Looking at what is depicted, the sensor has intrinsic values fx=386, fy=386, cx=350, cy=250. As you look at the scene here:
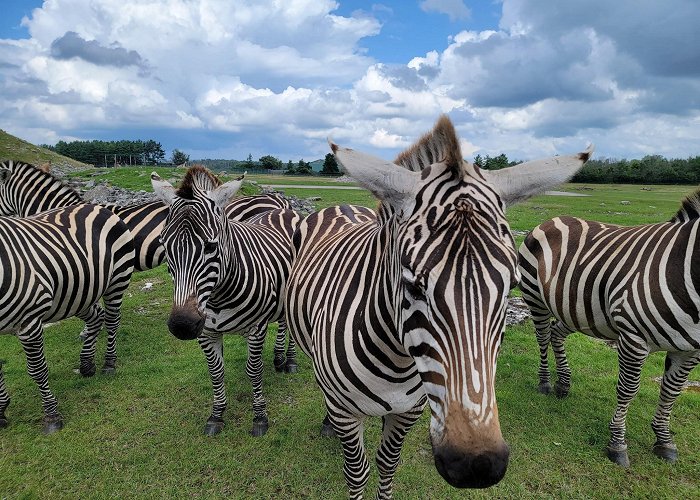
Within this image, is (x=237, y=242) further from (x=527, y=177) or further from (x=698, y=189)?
(x=698, y=189)

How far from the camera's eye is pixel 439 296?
1.63m

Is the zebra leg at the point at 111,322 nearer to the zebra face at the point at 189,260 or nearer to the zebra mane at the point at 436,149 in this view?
the zebra face at the point at 189,260

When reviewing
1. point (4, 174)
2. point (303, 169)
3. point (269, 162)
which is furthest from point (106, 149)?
point (4, 174)

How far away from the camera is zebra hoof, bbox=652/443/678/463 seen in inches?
170

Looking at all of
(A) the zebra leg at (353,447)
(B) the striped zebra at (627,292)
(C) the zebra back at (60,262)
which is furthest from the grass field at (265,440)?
(C) the zebra back at (60,262)

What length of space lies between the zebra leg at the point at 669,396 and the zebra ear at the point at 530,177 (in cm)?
363

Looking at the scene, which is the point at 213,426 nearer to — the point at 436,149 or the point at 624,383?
the point at 436,149

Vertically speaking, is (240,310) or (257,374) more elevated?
(240,310)

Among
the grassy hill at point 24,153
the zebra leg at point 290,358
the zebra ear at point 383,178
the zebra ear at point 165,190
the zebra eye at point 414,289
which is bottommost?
the zebra leg at point 290,358

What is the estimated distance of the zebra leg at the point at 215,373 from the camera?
186 inches

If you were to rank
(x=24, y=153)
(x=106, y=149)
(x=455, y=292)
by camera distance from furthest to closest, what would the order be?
1. (x=106, y=149)
2. (x=24, y=153)
3. (x=455, y=292)

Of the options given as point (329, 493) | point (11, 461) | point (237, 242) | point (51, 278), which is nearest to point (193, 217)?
point (237, 242)

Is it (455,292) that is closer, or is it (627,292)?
(455,292)

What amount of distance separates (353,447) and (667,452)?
3810 millimetres
